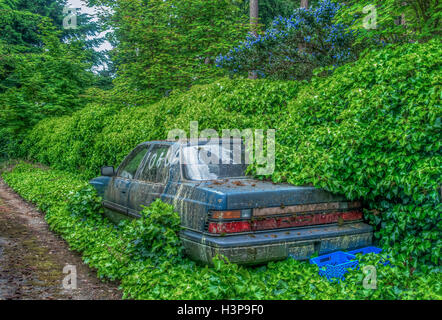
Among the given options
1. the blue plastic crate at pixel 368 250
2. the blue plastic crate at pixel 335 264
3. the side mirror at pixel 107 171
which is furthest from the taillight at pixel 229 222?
the side mirror at pixel 107 171

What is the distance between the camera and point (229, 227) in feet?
12.3

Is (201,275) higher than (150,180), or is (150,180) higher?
(150,180)

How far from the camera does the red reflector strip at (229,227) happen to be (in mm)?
3725

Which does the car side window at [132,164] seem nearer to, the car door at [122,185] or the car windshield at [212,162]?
the car door at [122,185]

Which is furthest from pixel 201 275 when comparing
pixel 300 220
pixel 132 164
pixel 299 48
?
pixel 299 48

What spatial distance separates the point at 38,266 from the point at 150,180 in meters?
1.91

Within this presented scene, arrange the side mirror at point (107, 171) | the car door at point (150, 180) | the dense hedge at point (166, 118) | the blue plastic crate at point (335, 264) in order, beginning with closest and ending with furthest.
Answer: the blue plastic crate at point (335, 264) < the car door at point (150, 180) < the side mirror at point (107, 171) < the dense hedge at point (166, 118)

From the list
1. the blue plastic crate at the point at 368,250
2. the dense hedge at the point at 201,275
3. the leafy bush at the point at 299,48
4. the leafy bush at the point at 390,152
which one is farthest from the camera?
the leafy bush at the point at 299,48

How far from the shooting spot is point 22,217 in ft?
27.7

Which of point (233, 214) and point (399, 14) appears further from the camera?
point (399, 14)

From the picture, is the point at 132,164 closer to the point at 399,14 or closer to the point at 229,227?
the point at 229,227
